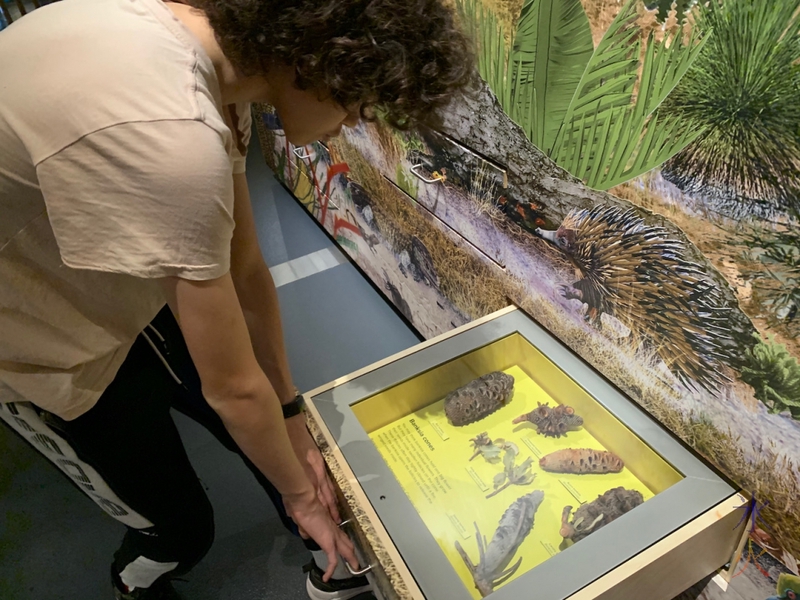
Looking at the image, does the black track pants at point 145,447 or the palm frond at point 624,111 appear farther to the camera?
the black track pants at point 145,447

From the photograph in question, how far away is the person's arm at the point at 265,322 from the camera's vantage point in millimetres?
945

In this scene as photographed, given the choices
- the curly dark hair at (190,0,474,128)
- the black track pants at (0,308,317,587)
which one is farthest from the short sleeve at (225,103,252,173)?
the black track pants at (0,308,317,587)

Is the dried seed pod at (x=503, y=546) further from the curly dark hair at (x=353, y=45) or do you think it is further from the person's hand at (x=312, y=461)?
the curly dark hair at (x=353, y=45)

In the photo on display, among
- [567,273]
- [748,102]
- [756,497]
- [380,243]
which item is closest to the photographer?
[748,102]

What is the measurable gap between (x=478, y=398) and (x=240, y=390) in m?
0.55

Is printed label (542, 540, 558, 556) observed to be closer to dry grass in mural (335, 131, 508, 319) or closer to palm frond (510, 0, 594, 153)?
dry grass in mural (335, 131, 508, 319)

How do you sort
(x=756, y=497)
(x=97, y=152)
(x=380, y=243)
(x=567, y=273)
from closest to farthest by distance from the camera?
1. (x=97, y=152)
2. (x=756, y=497)
3. (x=567, y=273)
4. (x=380, y=243)

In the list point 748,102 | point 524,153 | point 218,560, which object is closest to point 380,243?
point 524,153

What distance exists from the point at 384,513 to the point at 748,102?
2.45 ft

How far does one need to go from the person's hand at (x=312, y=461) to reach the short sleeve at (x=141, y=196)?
55cm

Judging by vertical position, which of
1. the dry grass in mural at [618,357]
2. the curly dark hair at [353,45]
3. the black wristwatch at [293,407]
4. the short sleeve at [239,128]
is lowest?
the black wristwatch at [293,407]

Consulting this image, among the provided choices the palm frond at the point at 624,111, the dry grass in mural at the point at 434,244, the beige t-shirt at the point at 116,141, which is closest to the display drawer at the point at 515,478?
the dry grass in mural at the point at 434,244

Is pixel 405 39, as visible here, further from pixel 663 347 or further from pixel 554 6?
pixel 663 347

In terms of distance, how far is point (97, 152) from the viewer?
0.50 m
